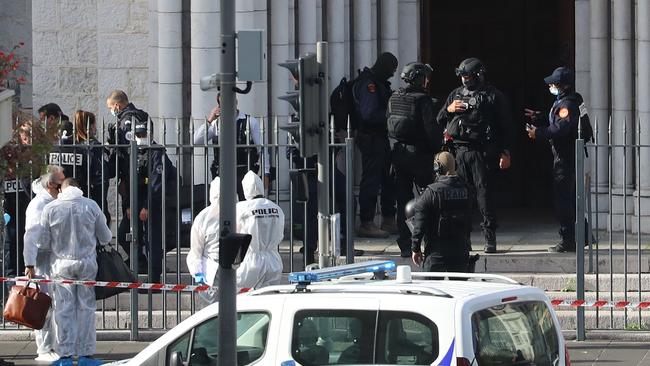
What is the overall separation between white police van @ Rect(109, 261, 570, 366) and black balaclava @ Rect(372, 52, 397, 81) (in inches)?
250

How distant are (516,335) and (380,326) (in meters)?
0.80

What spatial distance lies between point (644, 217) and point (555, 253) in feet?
4.39

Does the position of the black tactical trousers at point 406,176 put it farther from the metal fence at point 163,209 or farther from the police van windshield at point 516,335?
the police van windshield at point 516,335

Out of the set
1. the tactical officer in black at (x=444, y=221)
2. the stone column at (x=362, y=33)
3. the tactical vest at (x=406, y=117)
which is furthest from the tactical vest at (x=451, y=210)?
the stone column at (x=362, y=33)

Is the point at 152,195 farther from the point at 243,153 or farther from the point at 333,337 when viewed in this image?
the point at 333,337

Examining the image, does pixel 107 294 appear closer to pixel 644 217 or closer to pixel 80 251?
pixel 80 251

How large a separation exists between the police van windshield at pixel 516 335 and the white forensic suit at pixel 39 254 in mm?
5102

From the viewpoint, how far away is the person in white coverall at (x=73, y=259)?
14.6 metres

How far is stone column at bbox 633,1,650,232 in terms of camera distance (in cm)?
1766

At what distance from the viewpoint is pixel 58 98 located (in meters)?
19.2

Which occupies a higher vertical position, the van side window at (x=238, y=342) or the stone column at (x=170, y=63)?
the stone column at (x=170, y=63)

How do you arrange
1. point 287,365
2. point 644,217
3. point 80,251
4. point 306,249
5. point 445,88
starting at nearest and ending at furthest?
point 287,365, point 80,251, point 306,249, point 644,217, point 445,88

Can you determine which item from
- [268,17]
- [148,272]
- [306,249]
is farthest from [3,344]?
[268,17]

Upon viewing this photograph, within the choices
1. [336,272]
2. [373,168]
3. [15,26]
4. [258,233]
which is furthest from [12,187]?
[336,272]
